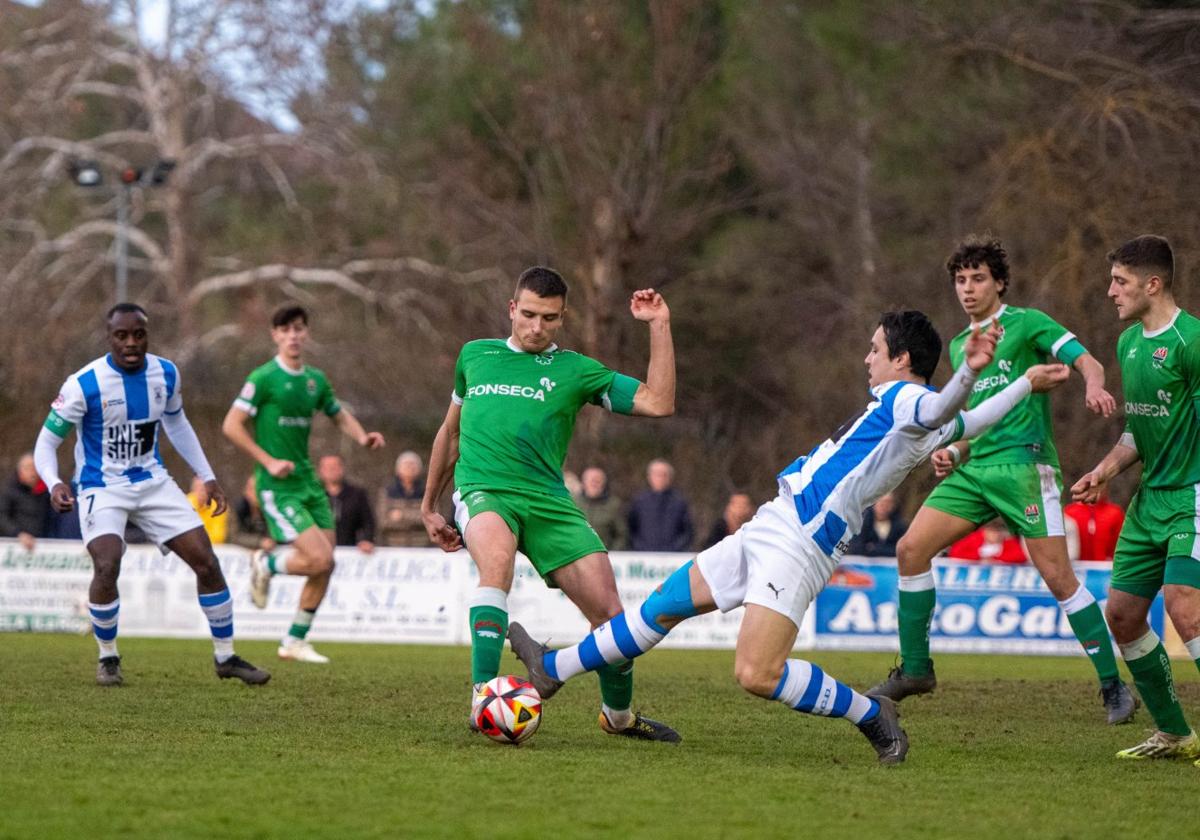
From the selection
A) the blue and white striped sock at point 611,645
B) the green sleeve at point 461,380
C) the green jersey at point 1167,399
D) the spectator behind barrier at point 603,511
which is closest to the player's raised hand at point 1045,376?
the green jersey at point 1167,399

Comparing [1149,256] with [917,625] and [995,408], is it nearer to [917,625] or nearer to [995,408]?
[995,408]

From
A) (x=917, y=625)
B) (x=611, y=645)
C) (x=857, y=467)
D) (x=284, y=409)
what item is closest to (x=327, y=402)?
(x=284, y=409)

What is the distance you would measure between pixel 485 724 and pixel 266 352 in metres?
25.9

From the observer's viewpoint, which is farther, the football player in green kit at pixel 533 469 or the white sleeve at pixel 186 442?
the white sleeve at pixel 186 442

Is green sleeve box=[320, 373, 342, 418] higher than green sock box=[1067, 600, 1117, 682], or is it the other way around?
green sleeve box=[320, 373, 342, 418]

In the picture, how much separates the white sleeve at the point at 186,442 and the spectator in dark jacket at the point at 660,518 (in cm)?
764

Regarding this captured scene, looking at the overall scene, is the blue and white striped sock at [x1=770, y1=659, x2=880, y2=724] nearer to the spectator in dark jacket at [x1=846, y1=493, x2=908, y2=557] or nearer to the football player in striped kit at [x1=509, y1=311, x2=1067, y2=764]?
the football player in striped kit at [x1=509, y1=311, x2=1067, y2=764]

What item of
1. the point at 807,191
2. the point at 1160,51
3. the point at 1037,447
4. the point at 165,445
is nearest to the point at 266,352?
the point at 165,445

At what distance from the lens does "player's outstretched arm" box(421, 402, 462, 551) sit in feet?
26.4

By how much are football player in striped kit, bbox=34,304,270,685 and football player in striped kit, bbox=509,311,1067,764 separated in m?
3.89

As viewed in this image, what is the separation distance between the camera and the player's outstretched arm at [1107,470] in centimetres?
794

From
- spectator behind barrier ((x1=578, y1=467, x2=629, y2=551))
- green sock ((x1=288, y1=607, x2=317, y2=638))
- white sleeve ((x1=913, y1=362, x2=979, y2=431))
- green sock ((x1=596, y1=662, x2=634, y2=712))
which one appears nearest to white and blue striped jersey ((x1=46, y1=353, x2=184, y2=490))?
green sock ((x1=288, y1=607, x2=317, y2=638))

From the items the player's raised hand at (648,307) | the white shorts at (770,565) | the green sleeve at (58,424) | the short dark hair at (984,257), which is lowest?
the white shorts at (770,565)

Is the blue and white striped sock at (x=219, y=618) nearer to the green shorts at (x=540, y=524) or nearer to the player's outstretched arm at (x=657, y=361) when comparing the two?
the green shorts at (x=540, y=524)
